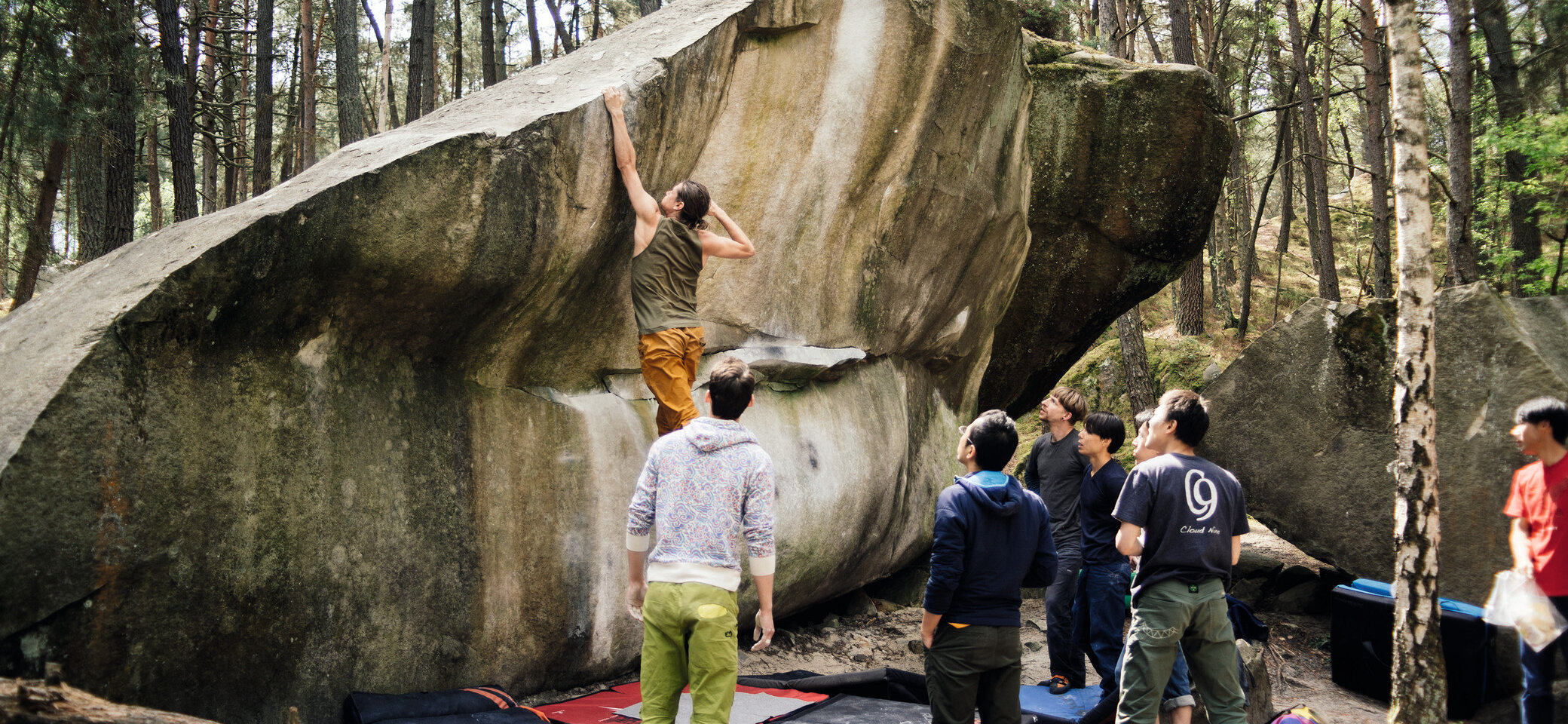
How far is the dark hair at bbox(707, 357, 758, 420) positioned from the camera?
3.37 m

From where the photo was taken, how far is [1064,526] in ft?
18.2

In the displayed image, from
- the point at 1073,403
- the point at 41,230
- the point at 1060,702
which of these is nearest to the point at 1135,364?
the point at 1073,403

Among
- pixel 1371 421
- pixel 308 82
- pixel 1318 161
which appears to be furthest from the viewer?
pixel 308 82

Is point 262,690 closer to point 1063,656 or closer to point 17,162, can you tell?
point 1063,656

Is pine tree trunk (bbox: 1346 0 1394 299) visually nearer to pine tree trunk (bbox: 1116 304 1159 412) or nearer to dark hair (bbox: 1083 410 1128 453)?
pine tree trunk (bbox: 1116 304 1159 412)

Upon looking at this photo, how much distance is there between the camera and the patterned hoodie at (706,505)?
3.27 m

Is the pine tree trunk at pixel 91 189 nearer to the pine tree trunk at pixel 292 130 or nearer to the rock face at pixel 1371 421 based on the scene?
the pine tree trunk at pixel 292 130

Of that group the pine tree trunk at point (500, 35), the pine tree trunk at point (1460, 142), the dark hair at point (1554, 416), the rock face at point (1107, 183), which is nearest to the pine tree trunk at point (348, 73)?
the pine tree trunk at point (500, 35)

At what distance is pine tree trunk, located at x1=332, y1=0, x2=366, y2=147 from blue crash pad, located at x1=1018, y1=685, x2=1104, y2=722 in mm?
11778

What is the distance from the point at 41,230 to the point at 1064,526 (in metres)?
8.73

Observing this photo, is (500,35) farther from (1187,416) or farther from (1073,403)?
(1187,416)

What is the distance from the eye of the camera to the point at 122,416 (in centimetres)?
356

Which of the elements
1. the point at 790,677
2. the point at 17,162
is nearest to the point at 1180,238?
the point at 790,677

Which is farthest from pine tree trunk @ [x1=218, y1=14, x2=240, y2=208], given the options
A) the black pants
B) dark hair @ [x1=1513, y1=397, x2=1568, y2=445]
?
dark hair @ [x1=1513, y1=397, x2=1568, y2=445]
